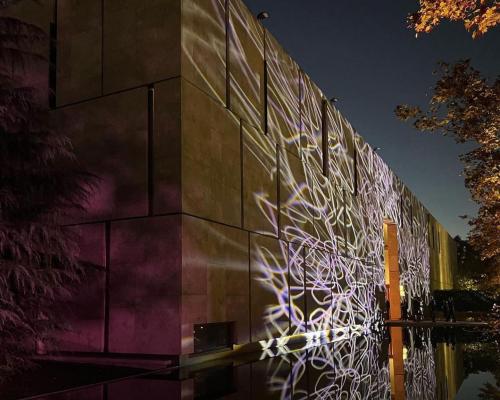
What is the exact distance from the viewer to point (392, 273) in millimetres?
24172

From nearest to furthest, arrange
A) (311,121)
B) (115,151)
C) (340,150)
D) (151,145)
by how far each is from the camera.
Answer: (151,145) < (115,151) < (311,121) < (340,150)

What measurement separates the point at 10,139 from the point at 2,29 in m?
1.31

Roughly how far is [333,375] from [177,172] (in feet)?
11.6

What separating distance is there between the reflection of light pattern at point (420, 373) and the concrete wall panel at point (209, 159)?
11.8 feet

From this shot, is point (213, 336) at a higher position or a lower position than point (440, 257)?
lower

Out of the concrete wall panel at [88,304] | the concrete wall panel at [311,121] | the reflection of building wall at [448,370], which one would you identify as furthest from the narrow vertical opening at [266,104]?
the reflection of building wall at [448,370]

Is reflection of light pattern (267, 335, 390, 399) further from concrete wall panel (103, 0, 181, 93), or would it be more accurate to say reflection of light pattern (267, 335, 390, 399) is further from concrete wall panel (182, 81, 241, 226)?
concrete wall panel (103, 0, 181, 93)

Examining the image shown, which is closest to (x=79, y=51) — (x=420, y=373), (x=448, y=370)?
(x=420, y=373)

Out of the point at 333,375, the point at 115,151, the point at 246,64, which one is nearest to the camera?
the point at 333,375

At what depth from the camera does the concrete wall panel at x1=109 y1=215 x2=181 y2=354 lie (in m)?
8.37

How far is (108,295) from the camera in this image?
8.92m

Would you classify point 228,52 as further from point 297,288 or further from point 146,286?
point 297,288

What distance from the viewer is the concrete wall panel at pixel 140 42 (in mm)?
9008

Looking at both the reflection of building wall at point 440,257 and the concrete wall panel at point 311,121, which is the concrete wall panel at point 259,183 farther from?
the reflection of building wall at point 440,257
